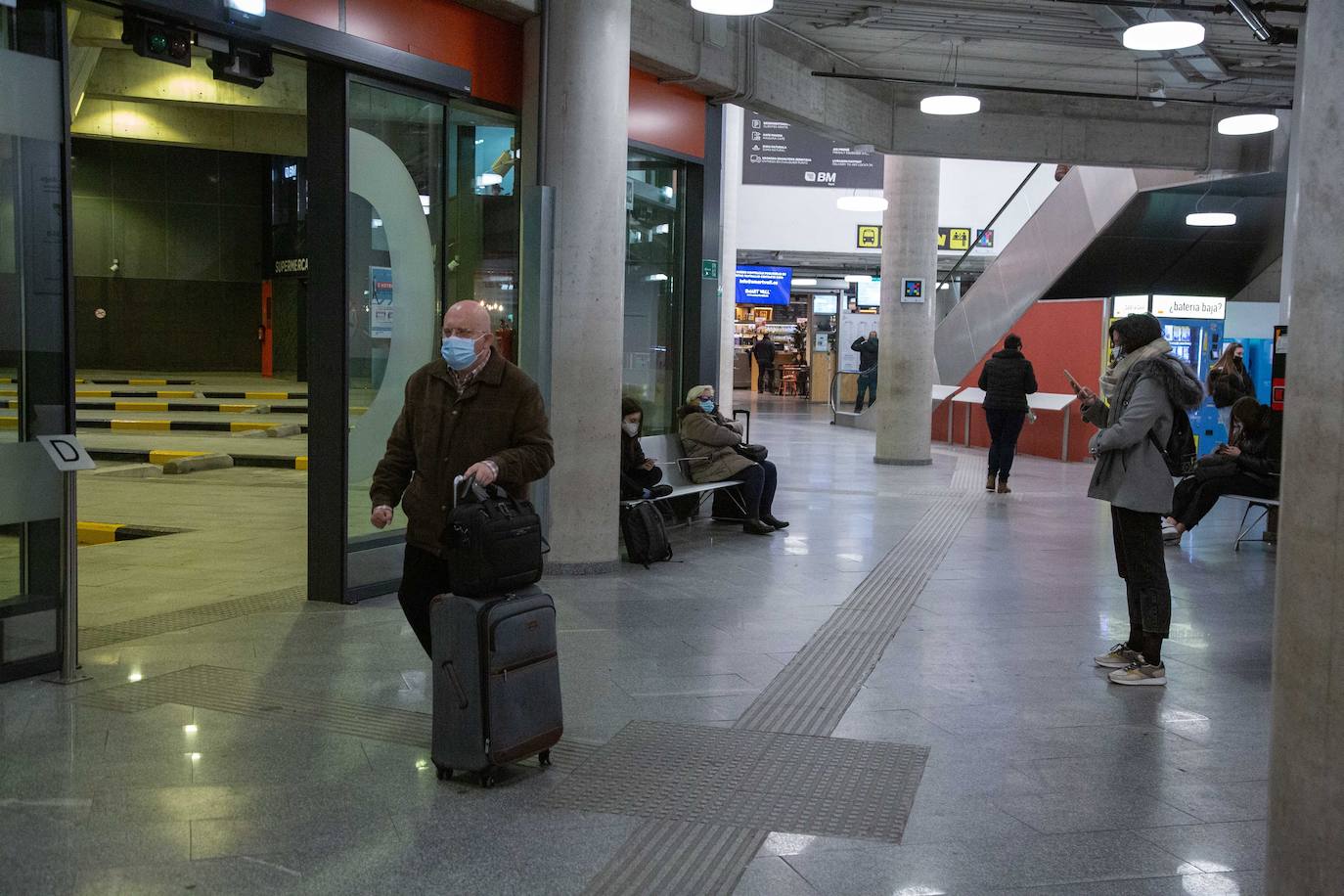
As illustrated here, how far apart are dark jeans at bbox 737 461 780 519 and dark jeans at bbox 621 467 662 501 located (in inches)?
48.2

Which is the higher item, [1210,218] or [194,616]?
[1210,218]

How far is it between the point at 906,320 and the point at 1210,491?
6940 millimetres

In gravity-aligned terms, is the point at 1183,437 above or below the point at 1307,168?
below

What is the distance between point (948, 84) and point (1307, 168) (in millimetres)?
11615

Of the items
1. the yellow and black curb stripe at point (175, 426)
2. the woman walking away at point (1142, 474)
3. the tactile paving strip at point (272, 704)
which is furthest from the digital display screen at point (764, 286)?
the tactile paving strip at point (272, 704)

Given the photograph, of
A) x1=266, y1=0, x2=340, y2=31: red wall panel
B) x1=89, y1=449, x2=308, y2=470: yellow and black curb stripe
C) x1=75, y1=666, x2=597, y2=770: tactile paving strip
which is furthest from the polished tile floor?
x1=89, y1=449, x2=308, y2=470: yellow and black curb stripe

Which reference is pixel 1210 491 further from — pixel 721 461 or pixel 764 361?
pixel 764 361

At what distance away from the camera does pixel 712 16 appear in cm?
1010

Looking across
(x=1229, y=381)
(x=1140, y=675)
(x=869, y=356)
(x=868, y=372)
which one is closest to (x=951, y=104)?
(x=1229, y=381)

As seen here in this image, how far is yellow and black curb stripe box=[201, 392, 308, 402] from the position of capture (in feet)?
68.2

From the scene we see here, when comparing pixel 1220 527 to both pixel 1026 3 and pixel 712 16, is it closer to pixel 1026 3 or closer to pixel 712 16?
pixel 1026 3

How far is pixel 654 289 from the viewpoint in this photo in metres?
10.7

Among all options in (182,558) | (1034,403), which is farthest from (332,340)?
(1034,403)

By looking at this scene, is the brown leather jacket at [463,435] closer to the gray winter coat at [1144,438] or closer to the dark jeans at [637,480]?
the gray winter coat at [1144,438]
